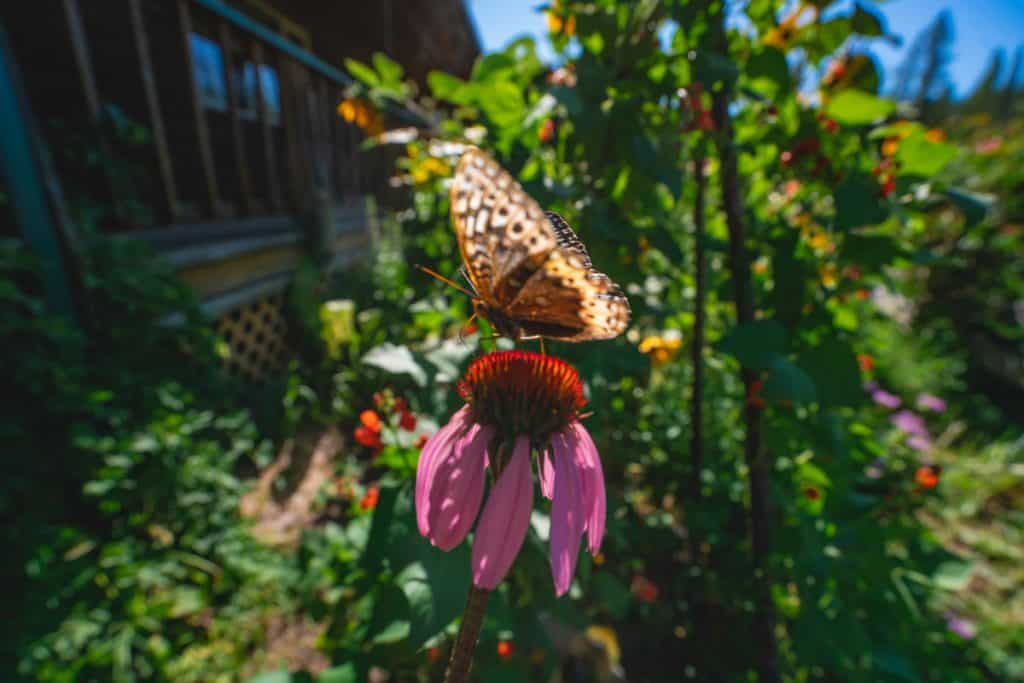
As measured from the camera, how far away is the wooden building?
2.25 metres

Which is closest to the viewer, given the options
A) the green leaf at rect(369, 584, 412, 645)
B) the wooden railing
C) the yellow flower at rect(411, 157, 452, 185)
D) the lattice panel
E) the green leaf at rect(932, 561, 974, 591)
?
the green leaf at rect(369, 584, 412, 645)

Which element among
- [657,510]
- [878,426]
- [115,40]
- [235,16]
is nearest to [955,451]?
[878,426]

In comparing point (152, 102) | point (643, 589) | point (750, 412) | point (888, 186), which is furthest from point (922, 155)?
point (152, 102)

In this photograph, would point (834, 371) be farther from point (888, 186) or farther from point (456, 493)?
point (456, 493)

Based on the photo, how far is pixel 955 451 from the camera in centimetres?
346

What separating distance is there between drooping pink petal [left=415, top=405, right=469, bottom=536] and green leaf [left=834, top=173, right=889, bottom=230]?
767 millimetres

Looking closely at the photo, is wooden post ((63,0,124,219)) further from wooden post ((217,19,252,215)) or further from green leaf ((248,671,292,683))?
green leaf ((248,671,292,683))

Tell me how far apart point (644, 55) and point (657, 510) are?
61.0 inches

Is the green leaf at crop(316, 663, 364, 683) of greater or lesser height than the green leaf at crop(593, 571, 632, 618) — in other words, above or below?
above

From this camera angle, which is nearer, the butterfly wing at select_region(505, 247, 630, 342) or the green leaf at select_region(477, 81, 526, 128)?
the butterfly wing at select_region(505, 247, 630, 342)

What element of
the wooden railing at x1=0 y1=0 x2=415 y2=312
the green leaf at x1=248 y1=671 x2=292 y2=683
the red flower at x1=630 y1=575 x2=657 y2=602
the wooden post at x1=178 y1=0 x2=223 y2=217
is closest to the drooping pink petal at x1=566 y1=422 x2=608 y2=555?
the green leaf at x1=248 y1=671 x2=292 y2=683

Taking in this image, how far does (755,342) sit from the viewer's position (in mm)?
849

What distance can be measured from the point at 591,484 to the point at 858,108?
0.89 metres

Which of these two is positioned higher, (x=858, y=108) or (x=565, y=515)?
(x=858, y=108)
